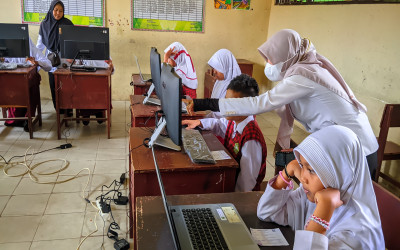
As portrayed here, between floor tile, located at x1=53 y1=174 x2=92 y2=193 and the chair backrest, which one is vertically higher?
the chair backrest

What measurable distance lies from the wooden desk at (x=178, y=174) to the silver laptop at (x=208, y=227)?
458mm

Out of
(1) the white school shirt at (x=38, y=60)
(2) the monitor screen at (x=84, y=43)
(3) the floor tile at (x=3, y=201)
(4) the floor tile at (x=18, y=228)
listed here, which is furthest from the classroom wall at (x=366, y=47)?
(1) the white school shirt at (x=38, y=60)

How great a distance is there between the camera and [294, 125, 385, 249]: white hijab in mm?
930

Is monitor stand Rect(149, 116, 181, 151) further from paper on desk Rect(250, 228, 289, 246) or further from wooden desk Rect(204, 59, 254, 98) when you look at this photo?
wooden desk Rect(204, 59, 254, 98)

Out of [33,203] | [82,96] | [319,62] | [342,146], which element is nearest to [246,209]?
[342,146]

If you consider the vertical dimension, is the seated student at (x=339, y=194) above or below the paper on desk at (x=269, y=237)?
above

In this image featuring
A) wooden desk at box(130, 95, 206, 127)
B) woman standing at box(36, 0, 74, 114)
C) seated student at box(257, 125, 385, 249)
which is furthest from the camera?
woman standing at box(36, 0, 74, 114)

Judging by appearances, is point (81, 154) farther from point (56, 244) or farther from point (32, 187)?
point (56, 244)

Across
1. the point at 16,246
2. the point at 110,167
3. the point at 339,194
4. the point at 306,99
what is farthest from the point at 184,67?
the point at 339,194

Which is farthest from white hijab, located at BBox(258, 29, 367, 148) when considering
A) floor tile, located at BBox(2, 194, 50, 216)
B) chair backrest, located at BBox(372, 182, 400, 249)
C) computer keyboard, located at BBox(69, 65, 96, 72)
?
computer keyboard, located at BBox(69, 65, 96, 72)

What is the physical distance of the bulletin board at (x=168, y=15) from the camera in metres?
5.47

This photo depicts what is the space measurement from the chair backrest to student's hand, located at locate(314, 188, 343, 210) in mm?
316

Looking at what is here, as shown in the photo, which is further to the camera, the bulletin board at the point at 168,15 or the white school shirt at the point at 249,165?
the bulletin board at the point at 168,15

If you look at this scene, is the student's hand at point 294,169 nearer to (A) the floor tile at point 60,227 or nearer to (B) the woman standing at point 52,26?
(A) the floor tile at point 60,227
